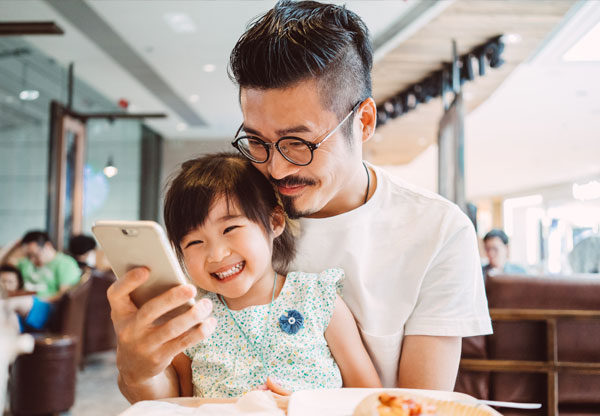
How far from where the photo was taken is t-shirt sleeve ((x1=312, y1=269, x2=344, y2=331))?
1345 mm

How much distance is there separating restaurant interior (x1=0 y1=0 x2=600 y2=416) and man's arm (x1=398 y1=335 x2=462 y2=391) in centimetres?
50

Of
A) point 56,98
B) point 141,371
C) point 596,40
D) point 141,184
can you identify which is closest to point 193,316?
point 141,371

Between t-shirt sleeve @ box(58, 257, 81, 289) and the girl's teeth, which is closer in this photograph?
the girl's teeth

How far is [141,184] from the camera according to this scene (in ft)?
37.6

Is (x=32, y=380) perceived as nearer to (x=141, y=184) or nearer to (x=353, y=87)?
(x=353, y=87)

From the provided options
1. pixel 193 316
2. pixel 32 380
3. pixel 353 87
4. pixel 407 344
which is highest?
pixel 353 87

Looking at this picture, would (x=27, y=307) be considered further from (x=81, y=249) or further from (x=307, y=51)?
(x=307, y=51)

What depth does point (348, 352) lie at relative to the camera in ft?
4.32

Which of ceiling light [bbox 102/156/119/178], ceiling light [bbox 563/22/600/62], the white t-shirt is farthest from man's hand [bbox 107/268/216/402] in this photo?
ceiling light [bbox 102/156/119/178]

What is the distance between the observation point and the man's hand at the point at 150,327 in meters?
0.91

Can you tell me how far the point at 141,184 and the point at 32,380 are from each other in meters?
7.89

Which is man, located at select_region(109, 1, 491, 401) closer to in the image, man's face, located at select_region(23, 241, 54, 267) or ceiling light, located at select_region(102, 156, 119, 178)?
man's face, located at select_region(23, 241, 54, 267)

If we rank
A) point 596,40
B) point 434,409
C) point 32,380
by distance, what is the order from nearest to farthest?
point 434,409
point 32,380
point 596,40

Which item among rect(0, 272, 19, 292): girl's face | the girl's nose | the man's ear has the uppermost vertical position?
the man's ear
